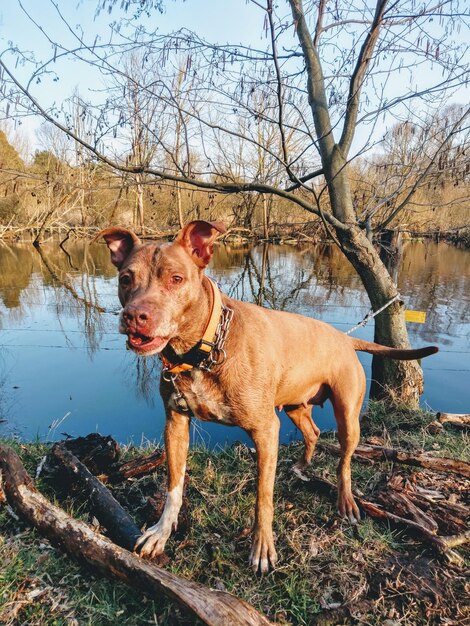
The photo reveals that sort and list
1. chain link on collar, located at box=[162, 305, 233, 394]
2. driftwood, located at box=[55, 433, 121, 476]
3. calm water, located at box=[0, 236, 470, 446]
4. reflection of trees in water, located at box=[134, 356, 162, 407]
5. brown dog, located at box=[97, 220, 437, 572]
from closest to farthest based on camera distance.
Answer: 1. brown dog, located at box=[97, 220, 437, 572]
2. chain link on collar, located at box=[162, 305, 233, 394]
3. driftwood, located at box=[55, 433, 121, 476]
4. calm water, located at box=[0, 236, 470, 446]
5. reflection of trees in water, located at box=[134, 356, 162, 407]

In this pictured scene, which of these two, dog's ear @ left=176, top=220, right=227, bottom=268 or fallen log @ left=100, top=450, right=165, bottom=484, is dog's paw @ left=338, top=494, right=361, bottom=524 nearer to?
fallen log @ left=100, top=450, right=165, bottom=484

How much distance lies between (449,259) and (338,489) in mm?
24581

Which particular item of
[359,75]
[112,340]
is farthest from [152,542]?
[112,340]

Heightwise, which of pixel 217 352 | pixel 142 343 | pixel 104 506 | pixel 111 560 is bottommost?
pixel 104 506

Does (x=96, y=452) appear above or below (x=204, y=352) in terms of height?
below

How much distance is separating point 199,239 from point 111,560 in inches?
78.2

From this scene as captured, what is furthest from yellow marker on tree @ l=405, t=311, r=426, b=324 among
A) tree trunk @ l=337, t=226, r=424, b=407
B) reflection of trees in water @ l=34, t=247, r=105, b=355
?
reflection of trees in water @ l=34, t=247, r=105, b=355

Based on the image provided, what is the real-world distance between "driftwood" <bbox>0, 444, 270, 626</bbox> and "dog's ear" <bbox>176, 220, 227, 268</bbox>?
1784mm

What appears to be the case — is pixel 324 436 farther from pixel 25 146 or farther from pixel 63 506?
pixel 25 146

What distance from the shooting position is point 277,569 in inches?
99.5

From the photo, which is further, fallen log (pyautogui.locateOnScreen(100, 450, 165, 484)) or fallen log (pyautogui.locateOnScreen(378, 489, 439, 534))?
fallen log (pyautogui.locateOnScreen(100, 450, 165, 484))

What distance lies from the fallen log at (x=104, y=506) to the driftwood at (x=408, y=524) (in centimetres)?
160

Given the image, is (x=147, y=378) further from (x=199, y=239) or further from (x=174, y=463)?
(x=199, y=239)

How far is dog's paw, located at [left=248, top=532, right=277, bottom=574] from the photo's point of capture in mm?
2561
